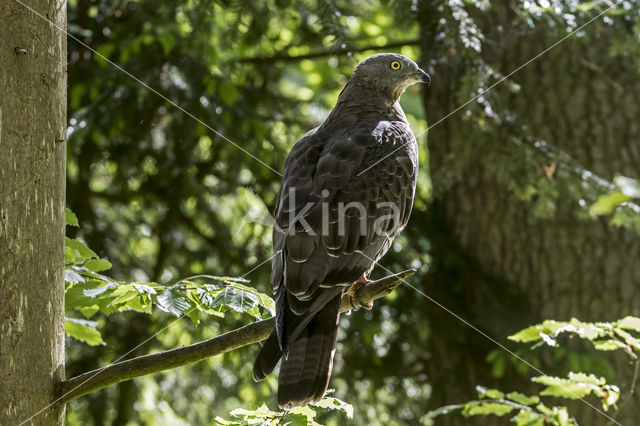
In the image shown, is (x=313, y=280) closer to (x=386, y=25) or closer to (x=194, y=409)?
(x=194, y=409)

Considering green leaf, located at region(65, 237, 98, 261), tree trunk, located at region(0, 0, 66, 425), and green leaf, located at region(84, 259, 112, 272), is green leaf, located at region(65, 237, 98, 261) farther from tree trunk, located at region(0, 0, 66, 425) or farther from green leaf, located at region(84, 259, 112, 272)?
tree trunk, located at region(0, 0, 66, 425)

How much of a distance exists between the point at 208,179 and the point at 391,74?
8.03ft

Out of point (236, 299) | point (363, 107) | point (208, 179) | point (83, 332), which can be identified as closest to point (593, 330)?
point (236, 299)

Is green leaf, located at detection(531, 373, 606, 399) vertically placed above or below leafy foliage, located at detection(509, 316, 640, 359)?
below

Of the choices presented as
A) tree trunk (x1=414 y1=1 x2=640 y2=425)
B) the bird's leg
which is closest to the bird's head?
tree trunk (x1=414 y1=1 x2=640 y2=425)

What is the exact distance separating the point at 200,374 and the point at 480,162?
2540 mm

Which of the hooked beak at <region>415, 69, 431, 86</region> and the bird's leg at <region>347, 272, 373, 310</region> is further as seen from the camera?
the hooked beak at <region>415, 69, 431, 86</region>

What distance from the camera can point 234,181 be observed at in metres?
4.65

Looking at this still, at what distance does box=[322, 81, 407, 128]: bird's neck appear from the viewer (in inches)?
130

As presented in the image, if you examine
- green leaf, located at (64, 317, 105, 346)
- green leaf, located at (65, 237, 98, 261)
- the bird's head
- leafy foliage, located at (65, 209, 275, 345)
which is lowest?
green leaf, located at (64, 317, 105, 346)

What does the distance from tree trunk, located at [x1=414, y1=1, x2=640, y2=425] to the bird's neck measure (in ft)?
3.35

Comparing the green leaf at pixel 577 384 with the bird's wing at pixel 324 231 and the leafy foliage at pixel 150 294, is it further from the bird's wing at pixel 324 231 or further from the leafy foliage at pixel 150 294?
the leafy foliage at pixel 150 294

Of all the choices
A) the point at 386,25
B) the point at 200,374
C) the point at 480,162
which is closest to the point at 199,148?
the point at 200,374

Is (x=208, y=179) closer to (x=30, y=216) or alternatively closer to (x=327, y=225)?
(x=327, y=225)
